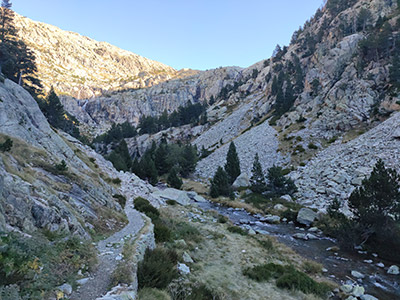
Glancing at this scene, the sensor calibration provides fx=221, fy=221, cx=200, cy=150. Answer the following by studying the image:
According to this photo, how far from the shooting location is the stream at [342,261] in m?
12.5

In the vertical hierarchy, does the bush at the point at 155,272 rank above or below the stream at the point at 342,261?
above

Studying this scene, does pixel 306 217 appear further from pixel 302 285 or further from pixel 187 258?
pixel 187 258

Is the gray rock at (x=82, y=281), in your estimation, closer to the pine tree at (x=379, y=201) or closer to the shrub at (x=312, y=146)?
the pine tree at (x=379, y=201)

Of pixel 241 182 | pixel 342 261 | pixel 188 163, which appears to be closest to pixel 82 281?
pixel 342 261

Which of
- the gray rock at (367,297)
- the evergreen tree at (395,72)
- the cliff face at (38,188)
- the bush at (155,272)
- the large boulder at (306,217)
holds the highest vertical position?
the evergreen tree at (395,72)

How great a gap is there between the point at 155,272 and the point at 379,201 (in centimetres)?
1842

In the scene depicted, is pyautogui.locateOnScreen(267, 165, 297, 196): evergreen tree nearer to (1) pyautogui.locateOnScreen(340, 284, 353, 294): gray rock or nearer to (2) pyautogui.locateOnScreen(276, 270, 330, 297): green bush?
(1) pyautogui.locateOnScreen(340, 284, 353, 294): gray rock

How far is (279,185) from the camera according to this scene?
3728cm

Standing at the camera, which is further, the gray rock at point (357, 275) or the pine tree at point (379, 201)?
the pine tree at point (379, 201)

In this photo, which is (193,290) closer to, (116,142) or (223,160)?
(223,160)

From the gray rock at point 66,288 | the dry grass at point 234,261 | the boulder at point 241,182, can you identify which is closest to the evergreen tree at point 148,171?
the boulder at point 241,182

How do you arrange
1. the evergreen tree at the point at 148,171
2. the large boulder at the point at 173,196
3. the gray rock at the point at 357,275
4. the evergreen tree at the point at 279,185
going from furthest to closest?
the evergreen tree at the point at 148,171
the evergreen tree at the point at 279,185
the large boulder at the point at 173,196
the gray rock at the point at 357,275

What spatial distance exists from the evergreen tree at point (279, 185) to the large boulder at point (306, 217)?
9598 millimetres

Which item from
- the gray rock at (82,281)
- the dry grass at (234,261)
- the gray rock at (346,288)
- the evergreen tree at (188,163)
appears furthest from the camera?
the evergreen tree at (188,163)
